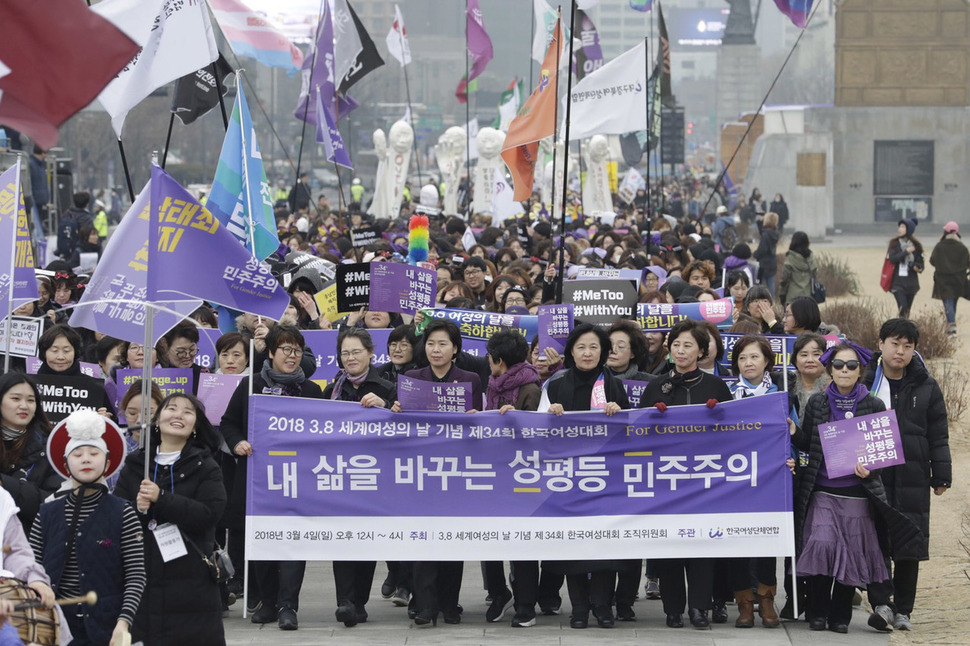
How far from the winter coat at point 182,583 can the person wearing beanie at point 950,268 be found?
16375mm

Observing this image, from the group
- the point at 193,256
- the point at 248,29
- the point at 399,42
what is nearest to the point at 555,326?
the point at 193,256

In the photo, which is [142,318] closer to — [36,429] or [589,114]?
[36,429]

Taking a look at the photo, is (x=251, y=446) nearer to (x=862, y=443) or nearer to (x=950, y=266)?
(x=862, y=443)

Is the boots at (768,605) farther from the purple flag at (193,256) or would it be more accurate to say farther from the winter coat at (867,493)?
the purple flag at (193,256)

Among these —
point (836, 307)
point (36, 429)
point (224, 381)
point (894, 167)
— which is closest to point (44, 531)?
point (36, 429)

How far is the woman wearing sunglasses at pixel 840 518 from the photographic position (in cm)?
852

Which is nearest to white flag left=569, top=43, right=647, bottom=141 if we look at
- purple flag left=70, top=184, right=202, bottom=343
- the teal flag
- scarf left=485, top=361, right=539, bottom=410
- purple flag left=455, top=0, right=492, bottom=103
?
the teal flag

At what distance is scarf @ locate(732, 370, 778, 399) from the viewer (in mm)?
9031

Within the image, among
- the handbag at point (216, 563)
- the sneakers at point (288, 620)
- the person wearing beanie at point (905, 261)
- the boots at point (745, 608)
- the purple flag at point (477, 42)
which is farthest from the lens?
the purple flag at point (477, 42)

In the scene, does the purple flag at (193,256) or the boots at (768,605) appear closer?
the purple flag at (193,256)

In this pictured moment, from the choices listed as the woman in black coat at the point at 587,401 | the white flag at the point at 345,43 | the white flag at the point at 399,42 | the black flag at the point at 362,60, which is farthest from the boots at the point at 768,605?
the white flag at the point at 399,42

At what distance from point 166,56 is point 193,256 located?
451 centimetres

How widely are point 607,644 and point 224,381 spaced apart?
2668mm

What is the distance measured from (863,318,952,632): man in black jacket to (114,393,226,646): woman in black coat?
361 centimetres
